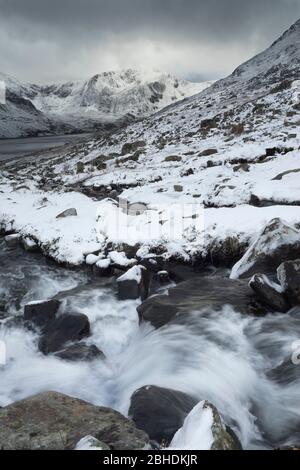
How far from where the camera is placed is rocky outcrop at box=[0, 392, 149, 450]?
4.38 meters

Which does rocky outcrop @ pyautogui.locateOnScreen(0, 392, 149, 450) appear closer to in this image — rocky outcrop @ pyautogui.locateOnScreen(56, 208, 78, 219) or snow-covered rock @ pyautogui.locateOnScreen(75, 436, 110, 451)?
snow-covered rock @ pyautogui.locateOnScreen(75, 436, 110, 451)

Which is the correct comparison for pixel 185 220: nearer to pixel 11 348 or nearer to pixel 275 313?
pixel 275 313

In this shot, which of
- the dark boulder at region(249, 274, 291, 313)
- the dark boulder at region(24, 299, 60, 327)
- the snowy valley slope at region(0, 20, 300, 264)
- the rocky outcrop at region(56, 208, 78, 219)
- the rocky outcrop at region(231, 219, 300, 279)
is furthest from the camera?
the rocky outcrop at region(56, 208, 78, 219)

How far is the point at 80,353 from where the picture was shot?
7.60m

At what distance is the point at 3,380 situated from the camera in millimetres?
7172

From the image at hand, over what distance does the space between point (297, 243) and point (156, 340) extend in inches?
157

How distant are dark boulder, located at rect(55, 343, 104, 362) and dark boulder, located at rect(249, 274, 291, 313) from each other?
10.9 feet

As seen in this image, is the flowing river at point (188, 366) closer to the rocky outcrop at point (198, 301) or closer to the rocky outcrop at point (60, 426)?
the rocky outcrop at point (198, 301)

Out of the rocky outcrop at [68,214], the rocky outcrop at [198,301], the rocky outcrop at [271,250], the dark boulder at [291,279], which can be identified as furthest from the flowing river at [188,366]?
the rocky outcrop at [68,214]

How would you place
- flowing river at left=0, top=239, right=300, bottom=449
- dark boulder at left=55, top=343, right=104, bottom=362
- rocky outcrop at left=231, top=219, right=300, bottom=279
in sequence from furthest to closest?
rocky outcrop at left=231, top=219, right=300, bottom=279 < dark boulder at left=55, top=343, right=104, bottom=362 < flowing river at left=0, top=239, right=300, bottom=449

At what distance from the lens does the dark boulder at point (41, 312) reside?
8750 millimetres

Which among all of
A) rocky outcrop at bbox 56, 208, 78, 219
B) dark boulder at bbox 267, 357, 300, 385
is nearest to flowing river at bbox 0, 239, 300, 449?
dark boulder at bbox 267, 357, 300, 385

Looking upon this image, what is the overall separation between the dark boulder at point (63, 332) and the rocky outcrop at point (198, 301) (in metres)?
1.28
